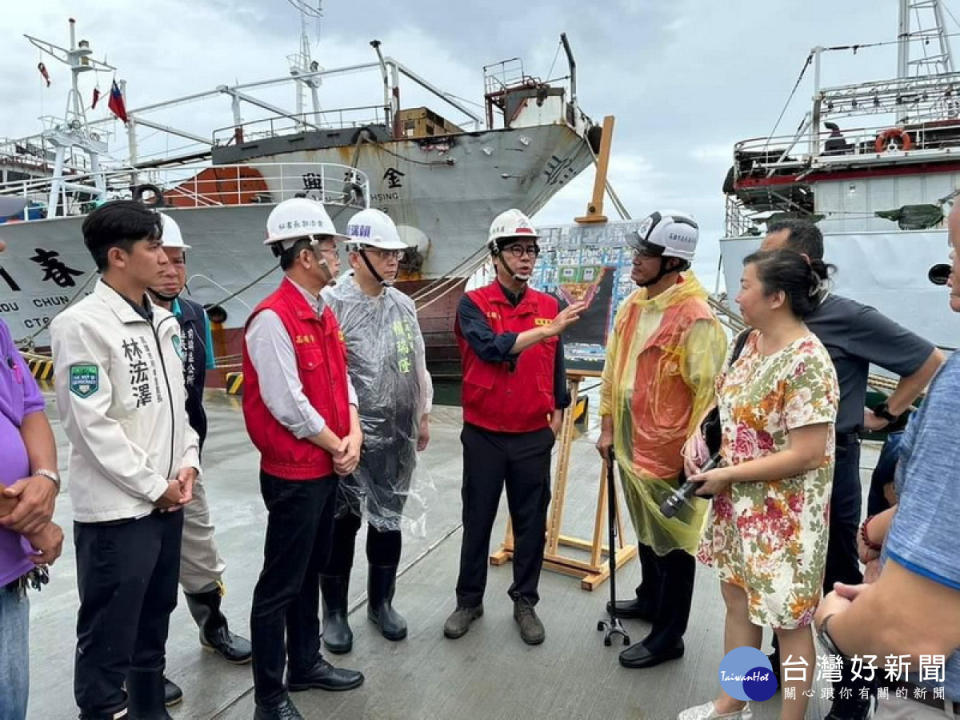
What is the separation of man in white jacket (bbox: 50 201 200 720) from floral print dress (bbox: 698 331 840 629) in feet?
5.29

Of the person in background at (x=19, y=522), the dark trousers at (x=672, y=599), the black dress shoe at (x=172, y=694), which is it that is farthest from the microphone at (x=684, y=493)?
the black dress shoe at (x=172, y=694)

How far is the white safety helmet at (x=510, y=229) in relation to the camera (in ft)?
A: 8.05

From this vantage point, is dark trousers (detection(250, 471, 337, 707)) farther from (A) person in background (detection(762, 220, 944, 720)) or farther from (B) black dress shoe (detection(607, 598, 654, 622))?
(A) person in background (detection(762, 220, 944, 720))

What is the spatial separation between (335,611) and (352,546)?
10.6 inches

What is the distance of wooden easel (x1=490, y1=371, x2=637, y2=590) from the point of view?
9.54ft

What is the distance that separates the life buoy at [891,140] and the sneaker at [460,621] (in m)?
11.3

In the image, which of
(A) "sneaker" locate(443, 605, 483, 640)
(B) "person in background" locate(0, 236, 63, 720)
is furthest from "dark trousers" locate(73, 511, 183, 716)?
(A) "sneaker" locate(443, 605, 483, 640)

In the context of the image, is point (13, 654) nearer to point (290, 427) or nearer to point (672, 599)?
point (290, 427)

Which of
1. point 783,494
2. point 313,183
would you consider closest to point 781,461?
point 783,494

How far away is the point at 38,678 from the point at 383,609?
126 cm

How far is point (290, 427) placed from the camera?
1.82m

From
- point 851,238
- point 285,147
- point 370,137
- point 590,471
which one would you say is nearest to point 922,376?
point 590,471

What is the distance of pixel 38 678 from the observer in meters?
2.14

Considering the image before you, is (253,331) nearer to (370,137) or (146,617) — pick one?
(146,617)
